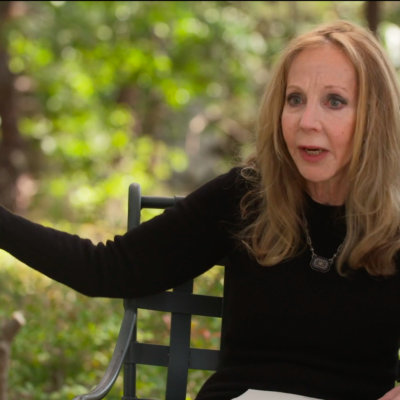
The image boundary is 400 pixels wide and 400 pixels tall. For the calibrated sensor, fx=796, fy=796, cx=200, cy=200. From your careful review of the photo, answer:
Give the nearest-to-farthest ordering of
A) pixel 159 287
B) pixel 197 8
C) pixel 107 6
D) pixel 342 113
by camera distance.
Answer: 1. pixel 342 113
2. pixel 159 287
3. pixel 107 6
4. pixel 197 8

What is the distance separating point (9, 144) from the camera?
9.89m

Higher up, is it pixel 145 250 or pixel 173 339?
pixel 145 250

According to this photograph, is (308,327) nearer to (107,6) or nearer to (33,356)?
(33,356)

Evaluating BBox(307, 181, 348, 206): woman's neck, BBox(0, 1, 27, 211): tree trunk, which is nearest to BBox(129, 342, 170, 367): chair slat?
BBox(307, 181, 348, 206): woman's neck

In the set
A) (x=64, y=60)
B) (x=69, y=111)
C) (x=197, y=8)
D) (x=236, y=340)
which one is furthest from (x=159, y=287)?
(x=69, y=111)

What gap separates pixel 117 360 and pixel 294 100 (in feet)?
3.01

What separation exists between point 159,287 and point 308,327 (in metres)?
0.47

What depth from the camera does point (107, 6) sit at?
762 centimetres

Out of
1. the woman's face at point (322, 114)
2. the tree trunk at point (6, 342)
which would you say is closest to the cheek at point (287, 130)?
the woman's face at point (322, 114)

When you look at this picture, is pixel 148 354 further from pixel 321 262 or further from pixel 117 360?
pixel 321 262

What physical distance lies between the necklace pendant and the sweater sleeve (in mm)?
280

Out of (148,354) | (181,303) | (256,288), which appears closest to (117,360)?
(148,354)

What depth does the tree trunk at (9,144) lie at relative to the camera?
9438 mm

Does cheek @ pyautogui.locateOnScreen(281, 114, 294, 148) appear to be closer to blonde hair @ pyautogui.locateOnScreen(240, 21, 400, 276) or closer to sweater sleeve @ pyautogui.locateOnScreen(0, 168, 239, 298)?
blonde hair @ pyautogui.locateOnScreen(240, 21, 400, 276)
